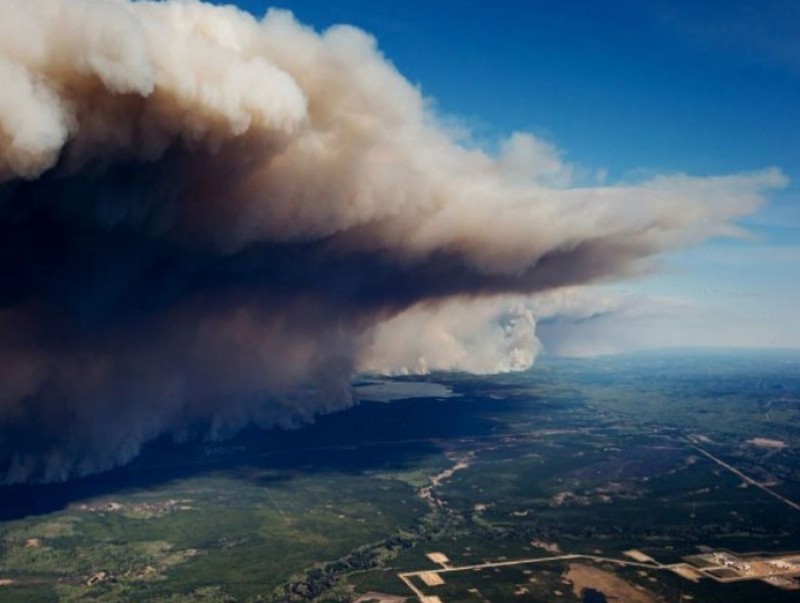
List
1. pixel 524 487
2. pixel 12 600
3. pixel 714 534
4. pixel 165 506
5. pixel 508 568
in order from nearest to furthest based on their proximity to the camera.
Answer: pixel 12 600, pixel 508 568, pixel 714 534, pixel 165 506, pixel 524 487

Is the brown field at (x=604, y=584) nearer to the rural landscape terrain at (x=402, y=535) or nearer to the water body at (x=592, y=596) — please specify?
the rural landscape terrain at (x=402, y=535)

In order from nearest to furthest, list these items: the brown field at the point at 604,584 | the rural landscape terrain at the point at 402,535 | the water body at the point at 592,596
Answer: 1. the water body at the point at 592,596
2. the brown field at the point at 604,584
3. the rural landscape terrain at the point at 402,535

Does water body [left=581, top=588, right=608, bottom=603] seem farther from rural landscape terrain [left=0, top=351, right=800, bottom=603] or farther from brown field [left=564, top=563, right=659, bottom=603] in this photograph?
rural landscape terrain [left=0, top=351, right=800, bottom=603]

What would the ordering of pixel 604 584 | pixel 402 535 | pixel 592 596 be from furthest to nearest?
pixel 402 535, pixel 604 584, pixel 592 596

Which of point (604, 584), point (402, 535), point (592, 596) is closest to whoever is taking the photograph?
point (592, 596)

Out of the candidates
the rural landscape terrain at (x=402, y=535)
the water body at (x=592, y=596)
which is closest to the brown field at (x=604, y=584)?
the rural landscape terrain at (x=402, y=535)

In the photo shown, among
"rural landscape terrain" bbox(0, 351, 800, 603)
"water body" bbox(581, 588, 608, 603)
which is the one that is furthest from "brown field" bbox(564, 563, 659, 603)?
"water body" bbox(581, 588, 608, 603)

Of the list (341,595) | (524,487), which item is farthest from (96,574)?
(524,487)

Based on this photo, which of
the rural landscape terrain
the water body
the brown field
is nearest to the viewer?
the water body

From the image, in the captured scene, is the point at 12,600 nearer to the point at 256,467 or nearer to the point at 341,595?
the point at 341,595

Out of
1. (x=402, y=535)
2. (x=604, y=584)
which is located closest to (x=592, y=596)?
(x=604, y=584)

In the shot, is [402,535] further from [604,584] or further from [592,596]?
[592,596]
